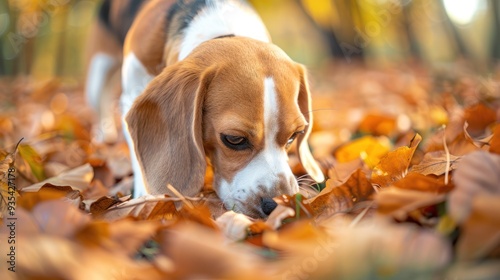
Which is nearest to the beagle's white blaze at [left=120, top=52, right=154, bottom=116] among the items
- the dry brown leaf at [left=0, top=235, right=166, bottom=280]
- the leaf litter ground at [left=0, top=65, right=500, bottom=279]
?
the leaf litter ground at [left=0, top=65, right=500, bottom=279]

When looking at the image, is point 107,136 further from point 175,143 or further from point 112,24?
point 175,143

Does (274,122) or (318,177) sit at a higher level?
(274,122)

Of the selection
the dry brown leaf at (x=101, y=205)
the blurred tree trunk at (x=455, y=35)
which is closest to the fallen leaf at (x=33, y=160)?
the dry brown leaf at (x=101, y=205)

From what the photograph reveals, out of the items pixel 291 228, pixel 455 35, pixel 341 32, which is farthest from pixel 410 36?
pixel 291 228

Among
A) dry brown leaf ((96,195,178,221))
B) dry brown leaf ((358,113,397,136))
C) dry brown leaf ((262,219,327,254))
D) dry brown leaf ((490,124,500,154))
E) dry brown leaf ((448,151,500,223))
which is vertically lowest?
dry brown leaf ((358,113,397,136))

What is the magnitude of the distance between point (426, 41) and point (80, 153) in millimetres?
11469

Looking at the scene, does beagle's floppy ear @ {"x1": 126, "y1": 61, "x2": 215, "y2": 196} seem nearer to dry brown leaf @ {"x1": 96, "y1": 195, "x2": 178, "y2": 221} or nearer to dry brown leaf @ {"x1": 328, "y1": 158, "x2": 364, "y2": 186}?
dry brown leaf @ {"x1": 96, "y1": 195, "x2": 178, "y2": 221}

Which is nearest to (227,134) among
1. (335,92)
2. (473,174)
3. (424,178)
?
(424,178)

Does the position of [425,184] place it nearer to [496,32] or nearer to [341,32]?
[496,32]

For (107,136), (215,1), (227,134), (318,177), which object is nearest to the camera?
(227,134)

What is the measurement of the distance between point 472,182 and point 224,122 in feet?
Answer: 3.50

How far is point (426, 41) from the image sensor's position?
13195 mm

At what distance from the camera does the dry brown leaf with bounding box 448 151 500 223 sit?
1211mm

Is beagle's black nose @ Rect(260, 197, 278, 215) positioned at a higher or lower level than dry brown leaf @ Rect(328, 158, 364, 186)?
higher
